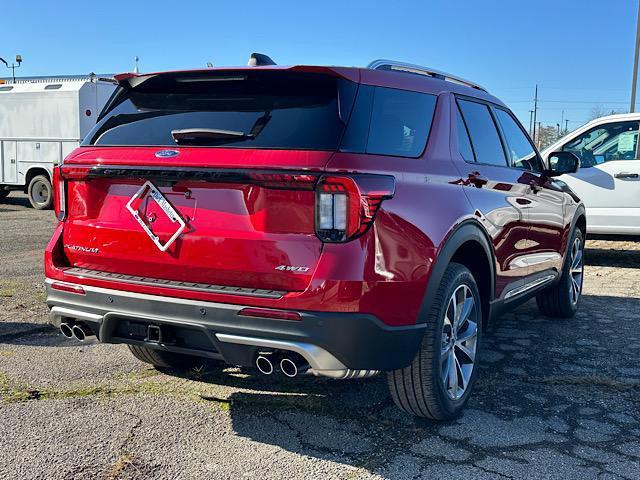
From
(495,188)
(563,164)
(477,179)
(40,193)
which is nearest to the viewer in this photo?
(477,179)

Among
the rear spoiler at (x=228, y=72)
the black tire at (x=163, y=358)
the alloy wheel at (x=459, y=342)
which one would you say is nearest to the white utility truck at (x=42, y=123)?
the black tire at (x=163, y=358)

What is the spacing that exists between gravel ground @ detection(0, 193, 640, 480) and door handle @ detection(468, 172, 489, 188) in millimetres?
1203

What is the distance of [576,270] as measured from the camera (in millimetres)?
6180

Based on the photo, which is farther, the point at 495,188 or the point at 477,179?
the point at 495,188

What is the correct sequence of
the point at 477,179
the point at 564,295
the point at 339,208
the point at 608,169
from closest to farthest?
1. the point at 339,208
2. the point at 477,179
3. the point at 564,295
4. the point at 608,169

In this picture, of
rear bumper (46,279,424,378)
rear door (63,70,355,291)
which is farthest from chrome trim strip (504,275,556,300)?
rear door (63,70,355,291)

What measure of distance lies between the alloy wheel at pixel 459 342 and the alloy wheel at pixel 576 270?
2.57m

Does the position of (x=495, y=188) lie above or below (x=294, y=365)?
above

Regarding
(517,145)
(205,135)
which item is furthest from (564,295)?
(205,135)

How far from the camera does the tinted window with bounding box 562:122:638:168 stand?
28.5ft

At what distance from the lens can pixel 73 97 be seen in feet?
49.1

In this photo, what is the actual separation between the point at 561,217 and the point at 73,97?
1238cm

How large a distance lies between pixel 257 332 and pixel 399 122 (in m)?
1.23

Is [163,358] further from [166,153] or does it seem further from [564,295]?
[564,295]
